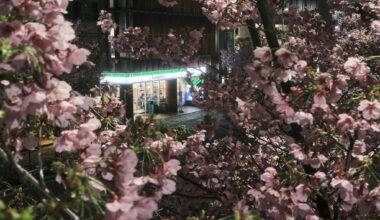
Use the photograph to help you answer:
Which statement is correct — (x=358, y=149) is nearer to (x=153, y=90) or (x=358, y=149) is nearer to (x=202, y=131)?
(x=202, y=131)

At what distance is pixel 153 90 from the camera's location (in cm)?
3278

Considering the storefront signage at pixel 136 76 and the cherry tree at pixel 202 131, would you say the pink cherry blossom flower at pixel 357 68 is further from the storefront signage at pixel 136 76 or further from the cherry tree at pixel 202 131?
the storefront signage at pixel 136 76

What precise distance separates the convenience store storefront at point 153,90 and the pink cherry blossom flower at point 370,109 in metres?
24.9

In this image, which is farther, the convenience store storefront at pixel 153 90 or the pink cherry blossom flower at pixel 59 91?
the convenience store storefront at pixel 153 90

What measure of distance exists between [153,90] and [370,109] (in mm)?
29562

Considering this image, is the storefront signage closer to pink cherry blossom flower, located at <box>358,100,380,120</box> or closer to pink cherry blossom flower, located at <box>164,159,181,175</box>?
pink cherry blossom flower, located at <box>358,100,380,120</box>

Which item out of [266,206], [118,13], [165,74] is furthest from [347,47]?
[165,74]

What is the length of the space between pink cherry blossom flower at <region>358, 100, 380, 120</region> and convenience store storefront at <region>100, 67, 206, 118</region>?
24.9 m

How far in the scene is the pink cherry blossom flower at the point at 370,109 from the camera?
3.52 meters

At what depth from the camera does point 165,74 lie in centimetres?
3080

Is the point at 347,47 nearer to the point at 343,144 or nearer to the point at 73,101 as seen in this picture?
the point at 343,144

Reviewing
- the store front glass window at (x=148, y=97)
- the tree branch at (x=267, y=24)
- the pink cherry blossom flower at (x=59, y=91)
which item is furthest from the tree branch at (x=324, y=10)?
the store front glass window at (x=148, y=97)

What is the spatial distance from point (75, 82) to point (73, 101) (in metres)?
14.4

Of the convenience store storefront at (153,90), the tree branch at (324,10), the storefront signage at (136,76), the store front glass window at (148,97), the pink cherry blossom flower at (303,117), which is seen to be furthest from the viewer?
the store front glass window at (148,97)
